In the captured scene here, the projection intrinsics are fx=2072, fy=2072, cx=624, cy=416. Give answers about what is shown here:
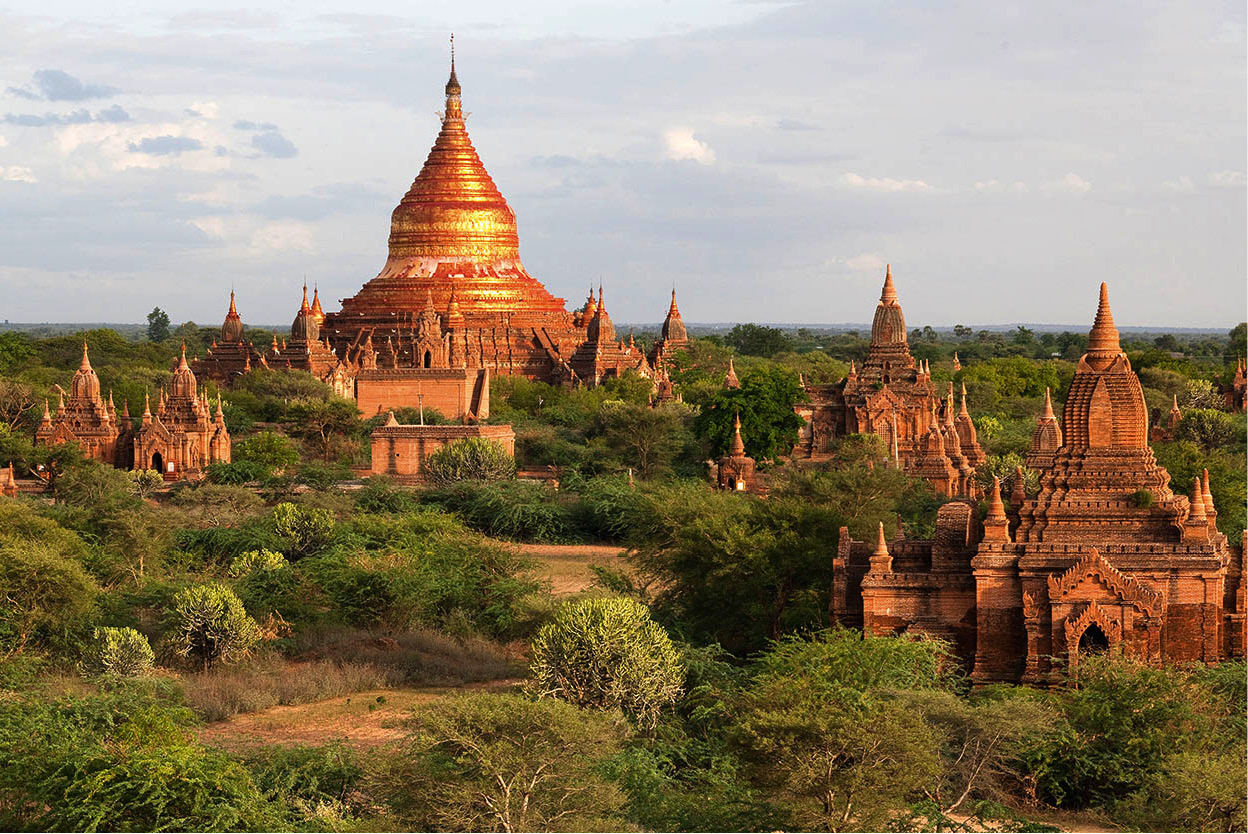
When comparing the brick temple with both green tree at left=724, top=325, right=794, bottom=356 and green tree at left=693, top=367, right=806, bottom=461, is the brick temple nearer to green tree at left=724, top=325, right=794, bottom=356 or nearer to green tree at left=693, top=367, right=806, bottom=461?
green tree at left=693, top=367, right=806, bottom=461

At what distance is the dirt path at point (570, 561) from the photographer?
36594mm

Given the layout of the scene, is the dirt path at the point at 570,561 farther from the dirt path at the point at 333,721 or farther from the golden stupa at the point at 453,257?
the golden stupa at the point at 453,257

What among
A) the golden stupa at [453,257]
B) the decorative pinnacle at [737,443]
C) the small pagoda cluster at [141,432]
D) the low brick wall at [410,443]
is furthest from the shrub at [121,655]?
the golden stupa at [453,257]

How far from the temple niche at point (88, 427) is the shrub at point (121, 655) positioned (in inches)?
906

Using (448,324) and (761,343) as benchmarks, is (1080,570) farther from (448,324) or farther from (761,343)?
(761,343)

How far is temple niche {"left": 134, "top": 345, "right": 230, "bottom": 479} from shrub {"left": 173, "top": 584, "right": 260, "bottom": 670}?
21594 millimetres

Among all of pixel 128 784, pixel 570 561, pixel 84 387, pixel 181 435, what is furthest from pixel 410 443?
pixel 128 784

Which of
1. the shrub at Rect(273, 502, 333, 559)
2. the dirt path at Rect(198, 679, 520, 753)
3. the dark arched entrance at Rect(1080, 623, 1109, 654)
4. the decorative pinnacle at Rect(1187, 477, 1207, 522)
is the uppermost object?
the decorative pinnacle at Rect(1187, 477, 1207, 522)

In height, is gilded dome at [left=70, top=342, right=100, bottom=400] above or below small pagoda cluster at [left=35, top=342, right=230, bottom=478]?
above

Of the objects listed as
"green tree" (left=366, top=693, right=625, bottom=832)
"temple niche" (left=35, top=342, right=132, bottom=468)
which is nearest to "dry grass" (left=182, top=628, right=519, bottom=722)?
"green tree" (left=366, top=693, right=625, bottom=832)

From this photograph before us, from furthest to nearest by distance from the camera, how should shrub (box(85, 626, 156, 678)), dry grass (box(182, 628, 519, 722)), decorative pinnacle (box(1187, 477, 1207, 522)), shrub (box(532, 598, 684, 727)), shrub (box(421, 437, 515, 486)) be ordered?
shrub (box(421, 437, 515, 486)) → shrub (box(85, 626, 156, 678)) → dry grass (box(182, 628, 519, 722)) → decorative pinnacle (box(1187, 477, 1207, 522)) → shrub (box(532, 598, 684, 727))

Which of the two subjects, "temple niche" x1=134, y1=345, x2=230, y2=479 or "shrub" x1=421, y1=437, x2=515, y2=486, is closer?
"shrub" x1=421, y1=437, x2=515, y2=486

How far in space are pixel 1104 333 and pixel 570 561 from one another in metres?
17.2

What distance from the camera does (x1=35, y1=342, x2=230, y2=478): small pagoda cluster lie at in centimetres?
5034
